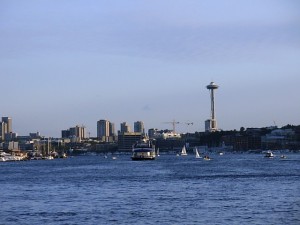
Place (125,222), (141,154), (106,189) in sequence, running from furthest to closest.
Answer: (141,154)
(106,189)
(125,222)

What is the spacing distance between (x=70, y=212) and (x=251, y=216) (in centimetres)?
923

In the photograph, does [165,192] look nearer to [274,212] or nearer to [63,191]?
[63,191]

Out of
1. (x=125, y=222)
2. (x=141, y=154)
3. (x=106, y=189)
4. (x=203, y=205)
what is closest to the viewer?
(x=125, y=222)

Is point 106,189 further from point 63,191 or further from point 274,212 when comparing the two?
point 274,212

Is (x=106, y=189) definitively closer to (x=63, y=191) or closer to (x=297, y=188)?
(x=63, y=191)

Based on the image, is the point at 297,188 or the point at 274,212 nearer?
the point at 274,212

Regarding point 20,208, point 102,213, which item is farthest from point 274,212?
point 20,208

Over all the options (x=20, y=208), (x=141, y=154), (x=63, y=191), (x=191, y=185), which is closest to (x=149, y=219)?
(x=20, y=208)

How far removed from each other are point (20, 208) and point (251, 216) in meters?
13.0

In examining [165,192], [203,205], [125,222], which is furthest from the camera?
[165,192]

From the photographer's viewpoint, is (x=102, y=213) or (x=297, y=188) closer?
(x=102, y=213)

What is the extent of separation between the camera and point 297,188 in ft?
173

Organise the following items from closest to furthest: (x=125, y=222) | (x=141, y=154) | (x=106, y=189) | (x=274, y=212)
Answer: (x=125, y=222), (x=274, y=212), (x=106, y=189), (x=141, y=154)

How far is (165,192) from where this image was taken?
168 ft
